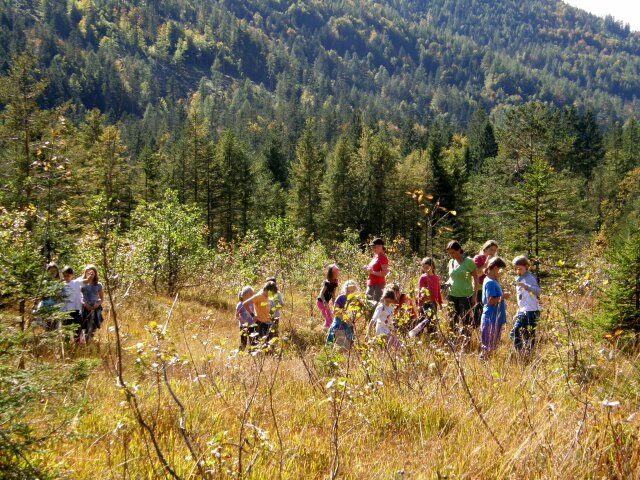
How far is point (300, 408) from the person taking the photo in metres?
3.19

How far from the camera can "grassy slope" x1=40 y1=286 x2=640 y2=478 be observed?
217 cm

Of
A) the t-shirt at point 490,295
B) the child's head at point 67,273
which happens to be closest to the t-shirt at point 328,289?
the t-shirt at point 490,295

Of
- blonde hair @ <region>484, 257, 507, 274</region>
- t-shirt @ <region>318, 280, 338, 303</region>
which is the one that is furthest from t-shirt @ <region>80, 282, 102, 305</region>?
blonde hair @ <region>484, 257, 507, 274</region>

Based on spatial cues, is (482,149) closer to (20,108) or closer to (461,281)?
(20,108)

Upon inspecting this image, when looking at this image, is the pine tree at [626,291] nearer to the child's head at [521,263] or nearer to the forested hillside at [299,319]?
the forested hillside at [299,319]

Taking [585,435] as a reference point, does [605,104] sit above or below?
above

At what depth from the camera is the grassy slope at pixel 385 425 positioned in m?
2.17

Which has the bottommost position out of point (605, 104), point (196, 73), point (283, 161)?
point (283, 161)

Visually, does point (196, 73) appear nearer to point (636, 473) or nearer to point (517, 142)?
point (517, 142)

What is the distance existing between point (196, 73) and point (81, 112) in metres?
73.9

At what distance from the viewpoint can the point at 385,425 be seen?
9.48 ft

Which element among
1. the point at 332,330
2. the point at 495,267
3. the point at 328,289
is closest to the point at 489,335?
the point at 495,267

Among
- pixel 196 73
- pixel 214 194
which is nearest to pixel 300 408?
pixel 214 194

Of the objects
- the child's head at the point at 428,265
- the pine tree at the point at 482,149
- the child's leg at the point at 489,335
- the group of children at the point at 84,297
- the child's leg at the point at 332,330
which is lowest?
the group of children at the point at 84,297
